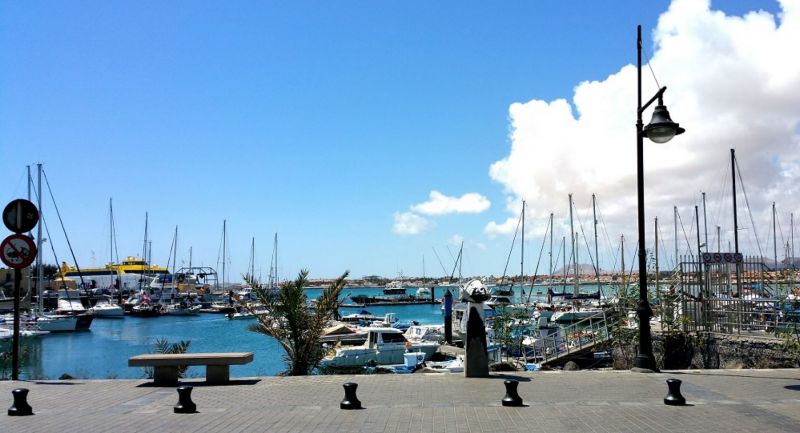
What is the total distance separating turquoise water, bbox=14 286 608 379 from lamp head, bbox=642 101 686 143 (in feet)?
67.5

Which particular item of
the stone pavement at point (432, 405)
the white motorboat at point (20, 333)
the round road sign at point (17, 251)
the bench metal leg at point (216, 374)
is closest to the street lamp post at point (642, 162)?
the stone pavement at point (432, 405)

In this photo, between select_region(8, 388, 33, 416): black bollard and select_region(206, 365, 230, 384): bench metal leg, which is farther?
select_region(206, 365, 230, 384): bench metal leg

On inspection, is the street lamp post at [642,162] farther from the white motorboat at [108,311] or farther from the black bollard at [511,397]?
the white motorboat at [108,311]

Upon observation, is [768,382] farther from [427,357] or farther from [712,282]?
[427,357]

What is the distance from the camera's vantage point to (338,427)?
8273 millimetres

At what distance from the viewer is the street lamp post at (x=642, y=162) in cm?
1241

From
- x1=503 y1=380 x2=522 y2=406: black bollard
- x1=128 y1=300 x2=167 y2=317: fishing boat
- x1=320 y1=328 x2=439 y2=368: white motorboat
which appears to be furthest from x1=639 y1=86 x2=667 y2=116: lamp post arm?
x1=128 y1=300 x2=167 y2=317: fishing boat

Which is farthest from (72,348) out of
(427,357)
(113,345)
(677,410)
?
(677,410)

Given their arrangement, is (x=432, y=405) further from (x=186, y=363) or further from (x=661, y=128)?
(x=661, y=128)

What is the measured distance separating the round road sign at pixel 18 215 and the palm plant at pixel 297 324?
17.8 ft

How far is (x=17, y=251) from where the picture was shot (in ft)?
42.8

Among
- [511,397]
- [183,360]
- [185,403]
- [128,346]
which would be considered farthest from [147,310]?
[511,397]

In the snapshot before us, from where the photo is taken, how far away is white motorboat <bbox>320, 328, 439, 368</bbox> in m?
35.2

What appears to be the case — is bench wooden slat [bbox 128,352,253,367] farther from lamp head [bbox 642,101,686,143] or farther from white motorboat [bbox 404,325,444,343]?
white motorboat [bbox 404,325,444,343]
